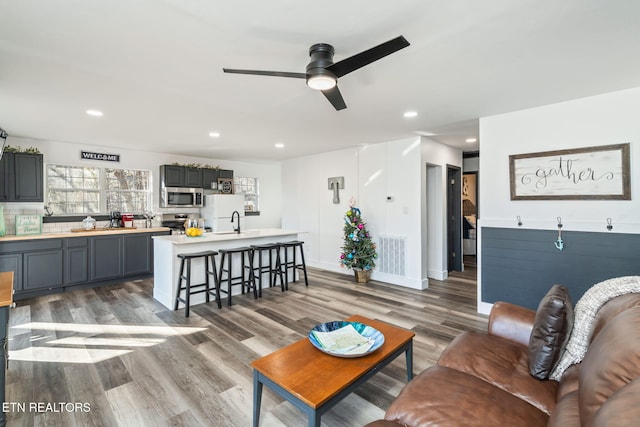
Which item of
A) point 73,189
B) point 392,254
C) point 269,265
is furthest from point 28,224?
point 392,254

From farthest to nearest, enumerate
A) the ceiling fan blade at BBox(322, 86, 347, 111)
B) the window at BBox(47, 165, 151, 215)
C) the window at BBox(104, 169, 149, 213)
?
the window at BBox(104, 169, 149, 213) → the window at BBox(47, 165, 151, 215) → the ceiling fan blade at BBox(322, 86, 347, 111)

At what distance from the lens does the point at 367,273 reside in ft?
17.3

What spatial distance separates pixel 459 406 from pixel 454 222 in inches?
200

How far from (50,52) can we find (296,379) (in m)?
2.79

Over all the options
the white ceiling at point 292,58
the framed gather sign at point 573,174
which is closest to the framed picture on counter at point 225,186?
the white ceiling at point 292,58

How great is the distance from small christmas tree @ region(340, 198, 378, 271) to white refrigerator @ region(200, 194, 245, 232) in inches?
101

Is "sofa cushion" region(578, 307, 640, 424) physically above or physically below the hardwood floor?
above

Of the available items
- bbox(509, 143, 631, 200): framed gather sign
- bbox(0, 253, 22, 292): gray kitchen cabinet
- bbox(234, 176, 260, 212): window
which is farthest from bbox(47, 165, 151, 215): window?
bbox(509, 143, 631, 200): framed gather sign

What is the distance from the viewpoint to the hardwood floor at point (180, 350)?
198 centimetres

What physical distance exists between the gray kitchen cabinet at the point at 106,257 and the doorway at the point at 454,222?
6098 mm

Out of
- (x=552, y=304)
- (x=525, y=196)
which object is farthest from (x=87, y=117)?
(x=525, y=196)

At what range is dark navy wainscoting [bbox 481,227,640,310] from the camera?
9.50ft

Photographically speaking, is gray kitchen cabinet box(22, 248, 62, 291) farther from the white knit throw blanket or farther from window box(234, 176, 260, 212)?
the white knit throw blanket

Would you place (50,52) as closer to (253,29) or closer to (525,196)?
(253,29)
